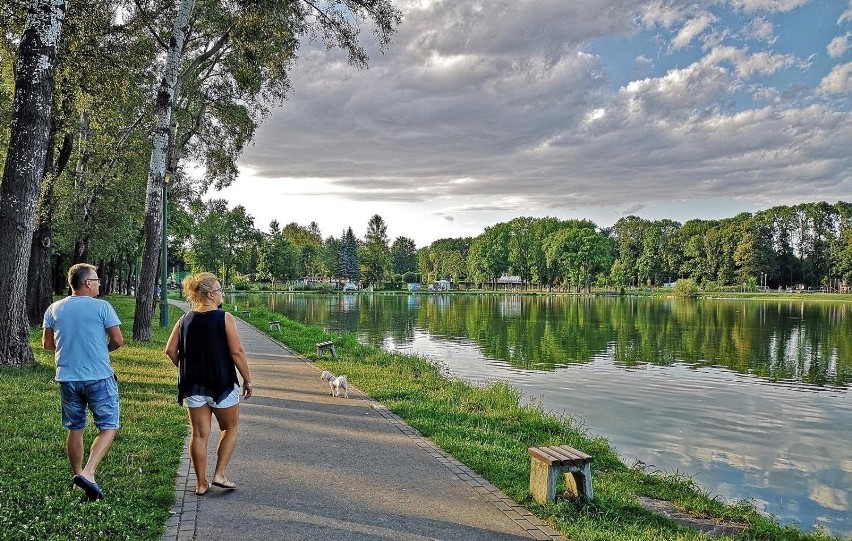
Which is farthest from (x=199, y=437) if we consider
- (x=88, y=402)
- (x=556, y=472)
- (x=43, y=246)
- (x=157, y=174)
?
(x=43, y=246)

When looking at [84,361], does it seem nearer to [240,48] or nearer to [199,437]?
[199,437]

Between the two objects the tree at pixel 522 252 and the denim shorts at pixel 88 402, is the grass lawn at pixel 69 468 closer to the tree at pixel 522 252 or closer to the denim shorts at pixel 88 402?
the denim shorts at pixel 88 402

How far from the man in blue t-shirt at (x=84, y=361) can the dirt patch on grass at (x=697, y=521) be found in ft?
16.9

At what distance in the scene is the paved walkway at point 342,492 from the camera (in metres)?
4.77

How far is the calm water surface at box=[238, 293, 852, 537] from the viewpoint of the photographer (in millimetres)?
9141

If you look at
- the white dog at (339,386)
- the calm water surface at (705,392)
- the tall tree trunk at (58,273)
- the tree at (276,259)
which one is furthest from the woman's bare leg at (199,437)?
the tree at (276,259)

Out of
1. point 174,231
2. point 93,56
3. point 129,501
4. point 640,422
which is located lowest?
point 640,422

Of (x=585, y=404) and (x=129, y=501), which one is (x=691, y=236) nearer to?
(x=585, y=404)

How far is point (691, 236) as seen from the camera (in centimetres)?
11312

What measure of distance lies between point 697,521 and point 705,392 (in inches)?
401

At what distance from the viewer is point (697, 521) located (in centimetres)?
634

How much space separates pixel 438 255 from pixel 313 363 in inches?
5502

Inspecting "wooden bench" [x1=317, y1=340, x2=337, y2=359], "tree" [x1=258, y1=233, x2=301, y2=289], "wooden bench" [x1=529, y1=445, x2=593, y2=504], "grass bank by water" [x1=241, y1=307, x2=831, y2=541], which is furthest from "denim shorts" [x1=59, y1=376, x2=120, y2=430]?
"tree" [x1=258, y1=233, x2=301, y2=289]

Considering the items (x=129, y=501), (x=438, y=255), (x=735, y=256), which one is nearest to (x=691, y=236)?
(x=735, y=256)
